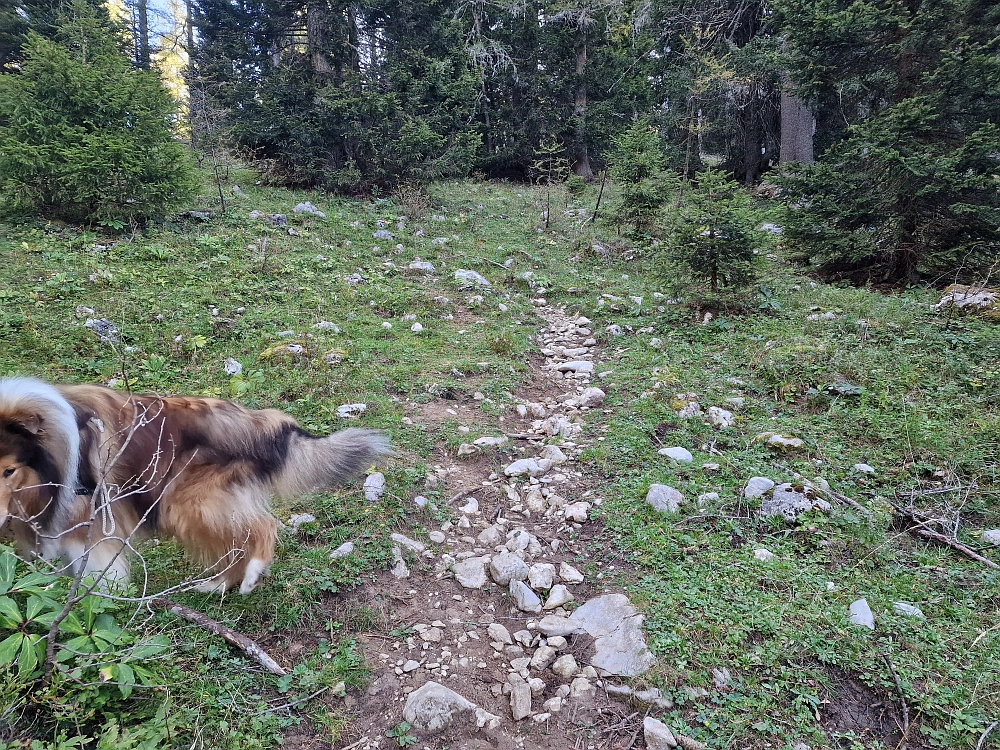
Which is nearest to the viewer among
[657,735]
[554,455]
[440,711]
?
[657,735]

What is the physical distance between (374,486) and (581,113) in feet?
56.4

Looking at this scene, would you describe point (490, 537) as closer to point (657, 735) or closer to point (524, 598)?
point (524, 598)

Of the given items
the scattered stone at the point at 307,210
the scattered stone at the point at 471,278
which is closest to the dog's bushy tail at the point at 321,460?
the scattered stone at the point at 471,278

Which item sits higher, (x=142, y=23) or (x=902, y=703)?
(x=142, y=23)

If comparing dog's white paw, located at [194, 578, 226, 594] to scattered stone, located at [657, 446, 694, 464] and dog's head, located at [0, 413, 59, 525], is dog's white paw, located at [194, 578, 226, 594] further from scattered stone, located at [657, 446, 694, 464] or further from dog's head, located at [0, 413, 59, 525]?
scattered stone, located at [657, 446, 694, 464]

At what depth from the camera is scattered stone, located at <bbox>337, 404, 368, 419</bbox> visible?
4805 mm

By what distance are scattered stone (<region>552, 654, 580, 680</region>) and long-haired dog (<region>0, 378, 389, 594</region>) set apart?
65.5 inches

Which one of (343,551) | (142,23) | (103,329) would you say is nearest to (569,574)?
(343,551)

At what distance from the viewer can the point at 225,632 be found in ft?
8.57

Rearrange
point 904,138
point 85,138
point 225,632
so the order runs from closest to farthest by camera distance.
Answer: point 225,632 → point 904,138 → point 85,138

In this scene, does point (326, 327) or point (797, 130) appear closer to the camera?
point (326, 327)

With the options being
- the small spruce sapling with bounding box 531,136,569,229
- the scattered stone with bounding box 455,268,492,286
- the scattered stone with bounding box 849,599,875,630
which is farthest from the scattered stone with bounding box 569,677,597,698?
the small spruce sapling with bounding box 531,136,569,229

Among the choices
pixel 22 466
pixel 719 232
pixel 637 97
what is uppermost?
pixel 637 97

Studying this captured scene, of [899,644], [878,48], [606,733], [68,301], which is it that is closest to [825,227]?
[878,48]
